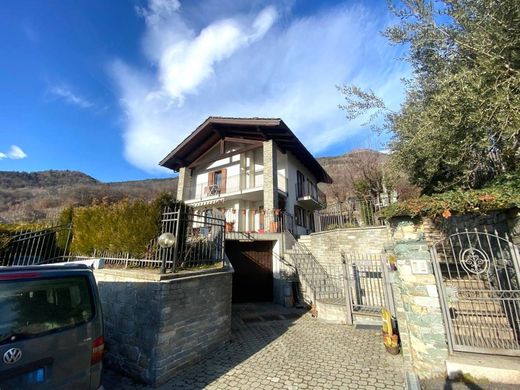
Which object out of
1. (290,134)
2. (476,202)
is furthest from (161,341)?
(290,134)

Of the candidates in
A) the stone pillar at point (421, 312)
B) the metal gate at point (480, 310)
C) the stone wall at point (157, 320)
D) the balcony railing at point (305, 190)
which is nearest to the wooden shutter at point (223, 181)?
the balcony railing at point (305, 190)

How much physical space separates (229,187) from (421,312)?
14.1 meters

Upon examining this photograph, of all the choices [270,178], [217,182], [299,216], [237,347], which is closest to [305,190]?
[299,216]

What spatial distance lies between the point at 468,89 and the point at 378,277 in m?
5.78

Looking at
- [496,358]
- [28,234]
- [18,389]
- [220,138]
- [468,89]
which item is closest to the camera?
[18,389]

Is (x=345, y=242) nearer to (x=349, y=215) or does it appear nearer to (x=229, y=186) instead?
(x=349, y=215)

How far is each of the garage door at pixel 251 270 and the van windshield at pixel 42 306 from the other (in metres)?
8.77

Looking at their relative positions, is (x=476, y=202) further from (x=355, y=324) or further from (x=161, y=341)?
(x=161, y=341)

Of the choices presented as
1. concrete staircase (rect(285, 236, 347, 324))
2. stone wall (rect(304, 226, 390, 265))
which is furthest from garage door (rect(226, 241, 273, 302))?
stone wall (rect(304, 226, 390, 265))

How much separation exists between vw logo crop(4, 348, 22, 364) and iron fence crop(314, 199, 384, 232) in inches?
475

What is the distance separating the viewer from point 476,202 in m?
4.34

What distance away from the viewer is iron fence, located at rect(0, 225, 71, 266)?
7.72 m

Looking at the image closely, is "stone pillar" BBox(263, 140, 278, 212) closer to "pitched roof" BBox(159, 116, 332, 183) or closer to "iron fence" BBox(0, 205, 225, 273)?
"pitched roof" BBox(159, 116, 332, 183)

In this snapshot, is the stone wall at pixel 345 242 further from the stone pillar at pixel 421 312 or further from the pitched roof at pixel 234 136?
the pitched roof at pixel 234 136
